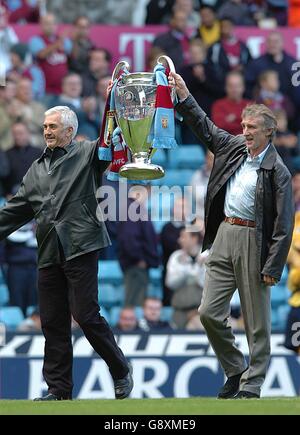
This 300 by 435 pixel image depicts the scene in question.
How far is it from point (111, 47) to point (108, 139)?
903 cm

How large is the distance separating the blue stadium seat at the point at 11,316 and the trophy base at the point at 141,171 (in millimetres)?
5296

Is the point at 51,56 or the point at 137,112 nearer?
the point at 137,112

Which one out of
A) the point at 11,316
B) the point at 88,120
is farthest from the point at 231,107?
the point at 11,316

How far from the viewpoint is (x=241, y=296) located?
Answer: 399 inches

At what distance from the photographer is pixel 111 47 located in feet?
62.6

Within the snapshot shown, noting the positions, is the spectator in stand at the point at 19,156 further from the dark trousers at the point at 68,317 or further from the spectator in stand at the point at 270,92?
the dark trousers at the point at 68,317

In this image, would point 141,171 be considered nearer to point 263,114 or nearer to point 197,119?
point 197,119

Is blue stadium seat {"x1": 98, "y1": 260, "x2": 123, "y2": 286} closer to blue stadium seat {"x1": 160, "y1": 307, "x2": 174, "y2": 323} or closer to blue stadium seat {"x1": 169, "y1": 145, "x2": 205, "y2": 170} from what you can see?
blue stadium seat {"x1": 160, "y1": 307, "x2": 174, "y2": 323}

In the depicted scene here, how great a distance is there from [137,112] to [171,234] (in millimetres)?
5594

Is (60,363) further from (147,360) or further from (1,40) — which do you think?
(1,40)

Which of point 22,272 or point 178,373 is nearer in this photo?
point 178,373

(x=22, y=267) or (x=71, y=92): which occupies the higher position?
(x=71, y=92)

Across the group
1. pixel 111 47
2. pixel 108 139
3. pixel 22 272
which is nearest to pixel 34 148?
pixel 22 272

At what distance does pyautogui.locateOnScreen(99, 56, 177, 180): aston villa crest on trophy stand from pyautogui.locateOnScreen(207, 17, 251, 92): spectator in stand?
7732mm
